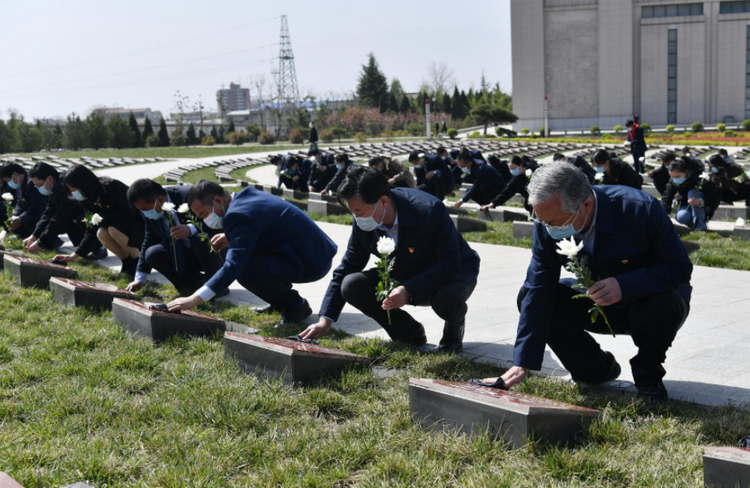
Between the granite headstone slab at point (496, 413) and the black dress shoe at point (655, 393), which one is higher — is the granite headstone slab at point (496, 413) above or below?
above

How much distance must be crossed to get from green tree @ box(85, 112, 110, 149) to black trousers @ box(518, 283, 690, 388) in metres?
48.7

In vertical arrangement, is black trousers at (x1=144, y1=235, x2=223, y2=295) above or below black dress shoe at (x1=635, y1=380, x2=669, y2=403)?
above

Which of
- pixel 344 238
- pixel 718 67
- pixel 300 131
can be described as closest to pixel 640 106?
pixel 718 67

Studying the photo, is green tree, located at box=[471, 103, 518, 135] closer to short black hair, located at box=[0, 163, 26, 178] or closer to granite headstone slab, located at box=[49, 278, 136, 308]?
short black hair, located at box=[0, 163, 26, 178]

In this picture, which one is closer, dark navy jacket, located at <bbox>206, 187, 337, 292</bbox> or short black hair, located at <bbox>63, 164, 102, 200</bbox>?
dark navy jacket, located at <bbox>206, 187, 337, 292</bbox>

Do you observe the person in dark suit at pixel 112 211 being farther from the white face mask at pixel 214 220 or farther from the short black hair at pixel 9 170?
the short black hair at pixel 9 170

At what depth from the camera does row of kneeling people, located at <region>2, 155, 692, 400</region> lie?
3498mm

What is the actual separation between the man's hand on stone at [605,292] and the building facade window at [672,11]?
2289 inches

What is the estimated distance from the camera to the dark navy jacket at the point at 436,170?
1499 centimetres

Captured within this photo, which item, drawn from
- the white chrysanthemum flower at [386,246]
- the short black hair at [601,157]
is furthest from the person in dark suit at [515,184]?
the white chrysanthemum flower at [386,246]

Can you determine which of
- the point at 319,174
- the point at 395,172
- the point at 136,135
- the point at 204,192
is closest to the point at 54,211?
the point at 204,192

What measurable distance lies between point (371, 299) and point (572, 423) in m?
1.89

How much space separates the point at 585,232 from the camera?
3.64 meters

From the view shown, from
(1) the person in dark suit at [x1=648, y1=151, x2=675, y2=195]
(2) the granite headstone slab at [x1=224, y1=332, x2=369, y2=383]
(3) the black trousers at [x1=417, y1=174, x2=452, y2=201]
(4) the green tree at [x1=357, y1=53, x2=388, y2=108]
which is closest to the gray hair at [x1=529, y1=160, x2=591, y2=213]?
(2) the granite headstone slab at [x1=224, y1=332, x2=369, y2=383]
